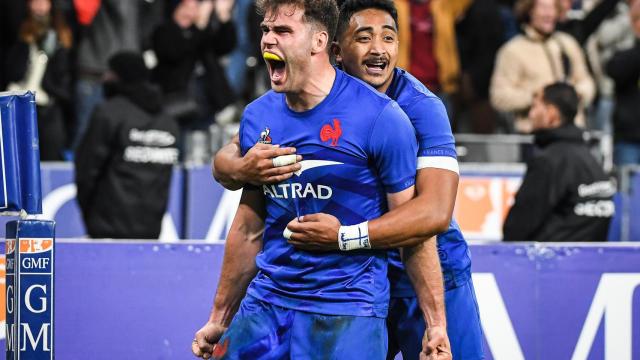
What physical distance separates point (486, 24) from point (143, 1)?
3.74 meters

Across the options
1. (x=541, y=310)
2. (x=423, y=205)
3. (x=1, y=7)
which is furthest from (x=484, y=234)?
(x=423, y=205)

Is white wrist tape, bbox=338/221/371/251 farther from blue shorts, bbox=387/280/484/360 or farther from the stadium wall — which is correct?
the stadium wall

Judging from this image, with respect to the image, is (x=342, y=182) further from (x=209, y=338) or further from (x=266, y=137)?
(x=209, y=338)

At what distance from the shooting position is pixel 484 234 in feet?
41.2

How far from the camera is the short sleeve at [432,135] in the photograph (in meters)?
5.93

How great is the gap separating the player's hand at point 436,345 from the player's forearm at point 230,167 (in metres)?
1.11

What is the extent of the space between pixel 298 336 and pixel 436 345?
2.02 feet

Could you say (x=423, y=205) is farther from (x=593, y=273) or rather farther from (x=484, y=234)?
(x=484, y=234)

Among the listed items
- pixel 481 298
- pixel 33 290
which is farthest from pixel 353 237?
pixel 481 298

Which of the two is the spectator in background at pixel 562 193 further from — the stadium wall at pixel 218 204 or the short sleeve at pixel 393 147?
the short sleeve at pixel 393 147

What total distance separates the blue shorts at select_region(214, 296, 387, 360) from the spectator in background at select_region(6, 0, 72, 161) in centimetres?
767

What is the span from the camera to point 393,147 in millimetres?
5688

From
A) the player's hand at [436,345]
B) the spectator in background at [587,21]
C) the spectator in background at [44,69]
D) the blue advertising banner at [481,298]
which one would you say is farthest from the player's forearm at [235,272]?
the spectator in background at [587,21]

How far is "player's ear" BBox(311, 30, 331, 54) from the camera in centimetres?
582
